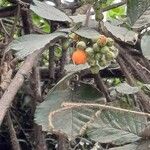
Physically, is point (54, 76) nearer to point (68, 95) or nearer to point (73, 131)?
point (68, 95)

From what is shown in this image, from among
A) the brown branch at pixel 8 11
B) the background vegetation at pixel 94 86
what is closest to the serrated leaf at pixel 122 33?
the background vegetation at pixel 94 86

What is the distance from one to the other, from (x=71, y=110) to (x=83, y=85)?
0.31ft

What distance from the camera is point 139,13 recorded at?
88cm

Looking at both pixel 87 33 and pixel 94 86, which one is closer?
pixel 87 33

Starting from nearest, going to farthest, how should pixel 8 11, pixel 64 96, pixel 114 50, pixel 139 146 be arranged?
pixel 139 146 < pixel 114 50 < pixel 64 96 < pixel 8 11

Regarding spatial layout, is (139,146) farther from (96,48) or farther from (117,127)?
(96,48)

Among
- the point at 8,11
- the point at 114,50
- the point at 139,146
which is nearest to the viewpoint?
the point at 139,146

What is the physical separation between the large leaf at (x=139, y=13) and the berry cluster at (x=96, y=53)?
0.09 m

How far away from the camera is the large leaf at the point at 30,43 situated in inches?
31.6

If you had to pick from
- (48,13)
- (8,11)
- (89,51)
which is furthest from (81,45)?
(8,11)

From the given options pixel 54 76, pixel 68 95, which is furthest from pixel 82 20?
pixel 54 76

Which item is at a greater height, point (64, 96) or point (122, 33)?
point (122, 33)

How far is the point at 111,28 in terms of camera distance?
859 mm

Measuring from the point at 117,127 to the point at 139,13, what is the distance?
0.76ft
